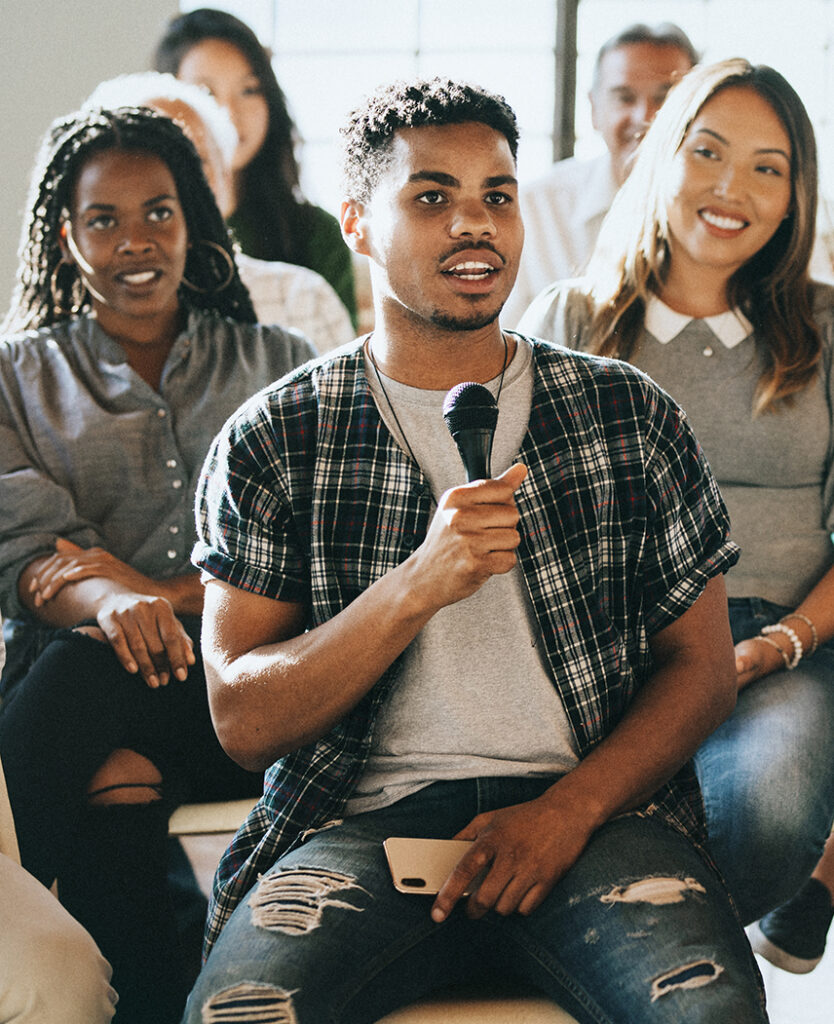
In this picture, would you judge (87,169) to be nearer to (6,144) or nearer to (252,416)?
(252,416)

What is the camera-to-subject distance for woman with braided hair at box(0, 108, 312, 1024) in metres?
1.74

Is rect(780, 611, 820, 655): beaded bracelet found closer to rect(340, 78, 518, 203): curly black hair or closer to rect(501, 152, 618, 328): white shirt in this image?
rect(340, 78, 518, 203): curly black hair

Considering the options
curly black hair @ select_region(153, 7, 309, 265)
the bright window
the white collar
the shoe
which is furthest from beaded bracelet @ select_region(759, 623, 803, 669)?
the bright window

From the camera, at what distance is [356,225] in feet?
5.26

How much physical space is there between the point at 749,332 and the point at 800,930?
3.33 feet

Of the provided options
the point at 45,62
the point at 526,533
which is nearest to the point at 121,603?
the point at 526,533

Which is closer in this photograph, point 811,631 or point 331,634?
point 331,634

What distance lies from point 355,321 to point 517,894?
224cm

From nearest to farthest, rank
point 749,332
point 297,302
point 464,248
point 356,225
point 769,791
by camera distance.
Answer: point 464,248 < point 356,225 < point 769,791 < point 749,332 < point 297,302

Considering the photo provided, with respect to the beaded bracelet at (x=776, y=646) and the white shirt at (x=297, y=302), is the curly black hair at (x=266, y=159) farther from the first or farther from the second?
the beaded bracelet at (x=776, y=646)

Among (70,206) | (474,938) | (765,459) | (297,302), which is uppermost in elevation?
(70,206)

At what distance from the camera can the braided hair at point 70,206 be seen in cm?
224

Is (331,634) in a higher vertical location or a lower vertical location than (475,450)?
lower

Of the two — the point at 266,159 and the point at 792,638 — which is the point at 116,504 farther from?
the point at 266,159
